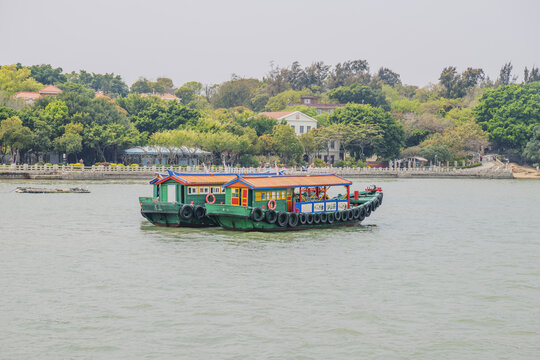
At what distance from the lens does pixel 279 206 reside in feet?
116

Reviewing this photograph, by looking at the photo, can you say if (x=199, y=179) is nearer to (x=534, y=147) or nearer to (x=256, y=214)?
(x=256, y=214)

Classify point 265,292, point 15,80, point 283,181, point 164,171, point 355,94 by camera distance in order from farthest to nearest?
point 355,94 → point 15,80 → point 164,171 → point 283,181 → point 265,292

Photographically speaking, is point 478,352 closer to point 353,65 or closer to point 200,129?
point 200,129

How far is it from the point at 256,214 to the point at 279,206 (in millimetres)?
2177

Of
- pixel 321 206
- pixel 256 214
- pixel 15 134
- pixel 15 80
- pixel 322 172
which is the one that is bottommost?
pixel 256 214

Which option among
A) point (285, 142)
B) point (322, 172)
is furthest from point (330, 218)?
point (285, 142)

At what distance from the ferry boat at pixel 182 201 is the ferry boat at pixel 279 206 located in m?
1.60

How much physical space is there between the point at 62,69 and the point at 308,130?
201ft

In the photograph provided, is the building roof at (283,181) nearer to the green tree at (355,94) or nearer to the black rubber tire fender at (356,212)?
the black rubber tire fender at (356,212)

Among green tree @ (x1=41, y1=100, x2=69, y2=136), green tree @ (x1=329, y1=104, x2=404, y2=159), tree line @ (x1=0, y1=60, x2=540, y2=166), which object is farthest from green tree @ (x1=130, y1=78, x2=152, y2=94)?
green tree @ (x1=41, y1=100, x2=69, y2=136)

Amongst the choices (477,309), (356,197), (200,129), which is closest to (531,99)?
(200,129)

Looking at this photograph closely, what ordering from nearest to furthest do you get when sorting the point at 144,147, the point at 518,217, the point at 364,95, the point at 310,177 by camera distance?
the point at 310,177
the point at 518,217
the point at 144,147
the point at 364,95

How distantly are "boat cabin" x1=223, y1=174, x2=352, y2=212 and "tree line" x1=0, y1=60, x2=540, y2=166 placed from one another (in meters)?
52.6

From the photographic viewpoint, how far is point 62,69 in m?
149
